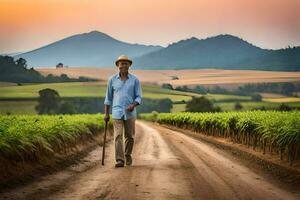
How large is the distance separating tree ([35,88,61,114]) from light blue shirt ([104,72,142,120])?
88929 millimetres

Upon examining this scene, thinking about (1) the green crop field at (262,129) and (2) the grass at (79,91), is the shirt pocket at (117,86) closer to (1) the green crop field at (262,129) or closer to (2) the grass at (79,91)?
(1) the green crop field at (262,129)

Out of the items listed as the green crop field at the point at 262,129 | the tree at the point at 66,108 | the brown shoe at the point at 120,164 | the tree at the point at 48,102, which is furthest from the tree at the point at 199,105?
the brown shoe at the point at 120,164

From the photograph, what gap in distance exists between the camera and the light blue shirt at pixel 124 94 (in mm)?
15094

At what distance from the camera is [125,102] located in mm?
15148

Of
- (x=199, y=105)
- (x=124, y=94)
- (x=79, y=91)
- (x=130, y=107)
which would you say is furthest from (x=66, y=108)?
(x=130, y=107)

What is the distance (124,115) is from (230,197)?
6214 mm

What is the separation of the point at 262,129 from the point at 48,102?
89155 mm

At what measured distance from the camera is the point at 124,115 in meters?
15.1

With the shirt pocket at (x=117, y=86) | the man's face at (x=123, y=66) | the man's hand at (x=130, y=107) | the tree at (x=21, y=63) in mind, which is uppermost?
the tree at (x=21, y=63)

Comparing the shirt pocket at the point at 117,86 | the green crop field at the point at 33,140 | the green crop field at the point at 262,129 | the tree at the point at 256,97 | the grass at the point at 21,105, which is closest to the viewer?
the green crop field at the point at 33,140

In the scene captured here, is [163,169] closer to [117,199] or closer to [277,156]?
[117,199]

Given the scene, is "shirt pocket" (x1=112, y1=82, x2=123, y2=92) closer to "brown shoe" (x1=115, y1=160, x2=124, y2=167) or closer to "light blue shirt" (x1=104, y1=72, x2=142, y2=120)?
"light blue shirt" (x1=104, y1=72, x2=142, y2=120)

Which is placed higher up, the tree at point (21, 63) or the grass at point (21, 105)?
the tree at point (21, 63)

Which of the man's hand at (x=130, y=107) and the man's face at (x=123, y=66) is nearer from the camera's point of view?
the man's hand at (x=130, y=107)
